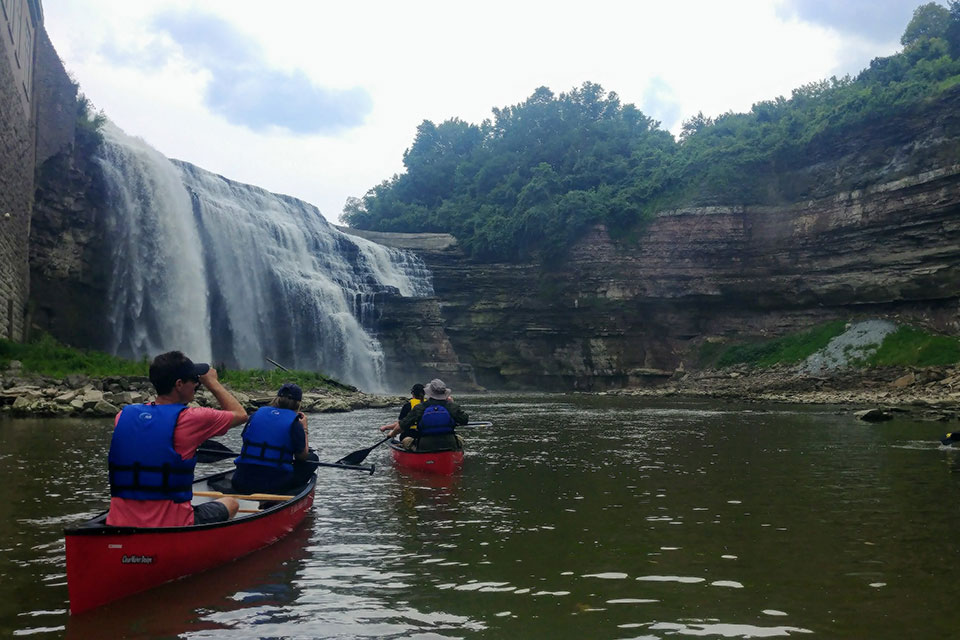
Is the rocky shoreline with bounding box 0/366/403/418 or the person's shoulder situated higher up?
the person's shoulder

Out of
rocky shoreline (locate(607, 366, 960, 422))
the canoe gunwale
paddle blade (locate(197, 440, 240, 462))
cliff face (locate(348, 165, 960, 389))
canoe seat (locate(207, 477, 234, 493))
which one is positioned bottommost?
rocky shoreline (locate(607, 366, 960, 422))

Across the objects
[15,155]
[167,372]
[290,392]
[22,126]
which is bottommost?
[290,392]

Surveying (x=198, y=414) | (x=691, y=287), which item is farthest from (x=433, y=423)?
(x=691, y=287)

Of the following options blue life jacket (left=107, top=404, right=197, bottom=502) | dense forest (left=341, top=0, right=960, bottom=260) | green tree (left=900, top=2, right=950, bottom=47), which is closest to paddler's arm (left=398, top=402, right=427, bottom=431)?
blue life jacket (left=107, top=404, right=197, bottom=502)

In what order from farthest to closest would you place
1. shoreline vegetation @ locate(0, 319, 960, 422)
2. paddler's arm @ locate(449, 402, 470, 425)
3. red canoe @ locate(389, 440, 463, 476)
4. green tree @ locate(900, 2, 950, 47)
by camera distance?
green tree @ locate(900, 2, 950, 47) → shoreline vegetation @ locate(0, 319, 960, 422) → paddler's arm @ locate(449, 402, 470, 425) → red canoe @ locate(389, 440, 463, 476)

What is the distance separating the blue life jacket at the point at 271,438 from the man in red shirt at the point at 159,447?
245 centimetres

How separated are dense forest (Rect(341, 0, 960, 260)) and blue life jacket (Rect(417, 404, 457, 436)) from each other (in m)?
44.7

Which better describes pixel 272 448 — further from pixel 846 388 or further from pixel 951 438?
pixel 846 388

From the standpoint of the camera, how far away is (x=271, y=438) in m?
8.19

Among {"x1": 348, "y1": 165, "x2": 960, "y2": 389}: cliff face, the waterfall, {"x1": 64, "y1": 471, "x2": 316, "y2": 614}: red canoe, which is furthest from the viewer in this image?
{"x1": 348, "y1": 165, "x2": 960, "y2": 389}: cliff face

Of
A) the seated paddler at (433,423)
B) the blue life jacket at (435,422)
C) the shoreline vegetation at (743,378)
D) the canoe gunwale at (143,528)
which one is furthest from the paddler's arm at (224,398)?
the shoreline vegetation at (743,378)

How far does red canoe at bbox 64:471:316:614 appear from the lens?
198 inches

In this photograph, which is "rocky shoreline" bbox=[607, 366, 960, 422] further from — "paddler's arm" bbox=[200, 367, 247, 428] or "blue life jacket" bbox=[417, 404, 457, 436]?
"paddler's arm" bbox=[200, 367, 247, 428]

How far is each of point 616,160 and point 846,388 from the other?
1288 inches
